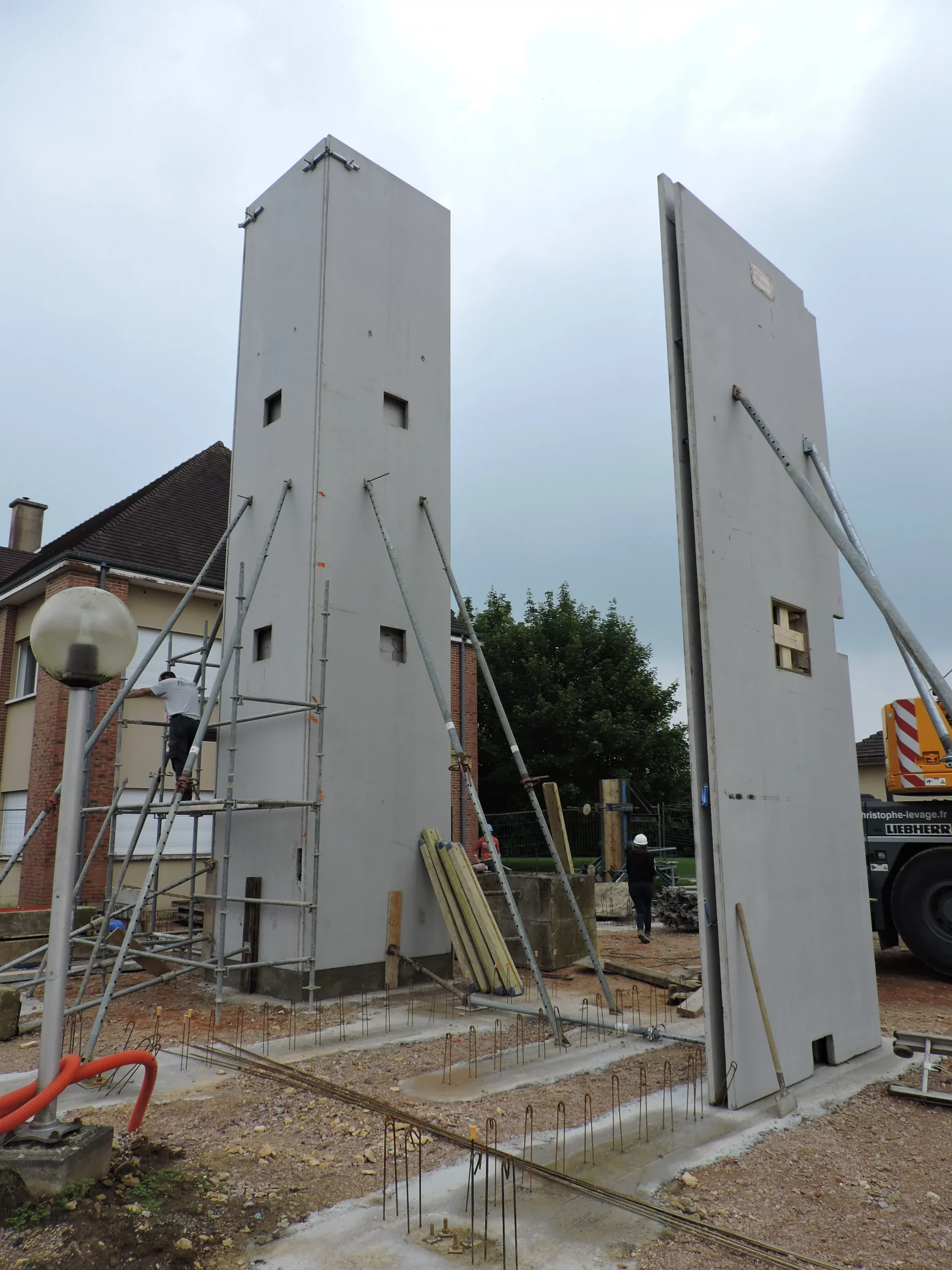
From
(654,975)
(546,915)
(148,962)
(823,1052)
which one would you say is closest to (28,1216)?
(823,1052)

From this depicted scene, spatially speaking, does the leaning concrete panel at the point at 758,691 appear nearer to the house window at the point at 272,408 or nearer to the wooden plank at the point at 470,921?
the wooden plank at the point at 470,921

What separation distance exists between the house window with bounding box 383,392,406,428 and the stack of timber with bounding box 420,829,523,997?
500 cm

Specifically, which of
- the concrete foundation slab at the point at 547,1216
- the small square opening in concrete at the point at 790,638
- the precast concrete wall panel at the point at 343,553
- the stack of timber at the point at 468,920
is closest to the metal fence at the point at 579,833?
the stack of timber at the point at 468,920

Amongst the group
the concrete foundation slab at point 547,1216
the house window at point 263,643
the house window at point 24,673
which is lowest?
the concrete foundation slab at point 547,1216

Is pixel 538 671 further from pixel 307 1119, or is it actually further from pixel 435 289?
pixel 307 1119

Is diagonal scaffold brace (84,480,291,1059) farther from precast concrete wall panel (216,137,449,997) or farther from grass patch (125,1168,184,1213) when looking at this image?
grass patch (125,1168,184,1213)

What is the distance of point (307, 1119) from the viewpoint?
17.7 ft

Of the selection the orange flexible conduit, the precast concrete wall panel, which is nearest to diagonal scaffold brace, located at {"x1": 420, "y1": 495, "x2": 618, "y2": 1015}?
the precast concrete wall panel

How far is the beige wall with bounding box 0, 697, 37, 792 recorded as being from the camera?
17.2 metres

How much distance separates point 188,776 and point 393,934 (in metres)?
2.82

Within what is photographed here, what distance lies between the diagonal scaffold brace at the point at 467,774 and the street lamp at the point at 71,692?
4114mm

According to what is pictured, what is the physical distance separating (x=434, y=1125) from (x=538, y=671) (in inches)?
1115

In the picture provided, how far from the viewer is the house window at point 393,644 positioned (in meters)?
10.6

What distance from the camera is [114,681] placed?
56.9 ft
